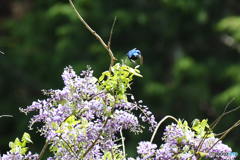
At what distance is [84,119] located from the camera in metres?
0.80

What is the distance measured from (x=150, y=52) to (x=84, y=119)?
13.1ft

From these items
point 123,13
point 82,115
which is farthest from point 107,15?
point 82,115

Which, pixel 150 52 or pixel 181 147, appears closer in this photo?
pixel 181 147

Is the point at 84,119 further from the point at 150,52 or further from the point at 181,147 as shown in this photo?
the point at 150,52

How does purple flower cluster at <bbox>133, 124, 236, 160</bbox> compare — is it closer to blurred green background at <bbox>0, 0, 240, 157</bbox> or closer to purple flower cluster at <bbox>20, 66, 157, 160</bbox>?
purple flower cluster at <bbox>20, 66, 157, 160</bbox>

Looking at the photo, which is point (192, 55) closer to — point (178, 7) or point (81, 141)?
point (178, 7)

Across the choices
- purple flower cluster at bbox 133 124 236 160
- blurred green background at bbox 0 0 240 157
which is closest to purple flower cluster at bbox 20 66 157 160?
purple flower cluster at bbox 133 124 236 160

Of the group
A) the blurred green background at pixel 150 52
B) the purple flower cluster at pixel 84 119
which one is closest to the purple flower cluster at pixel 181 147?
the purple flower cluster at pixel 84 119

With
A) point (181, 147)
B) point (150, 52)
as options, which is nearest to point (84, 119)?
point (181, 147)

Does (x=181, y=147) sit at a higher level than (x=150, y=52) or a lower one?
lower

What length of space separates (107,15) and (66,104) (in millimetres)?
4038

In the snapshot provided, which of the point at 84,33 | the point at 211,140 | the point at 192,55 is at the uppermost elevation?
the point at 84,33

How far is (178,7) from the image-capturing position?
4.39 meters

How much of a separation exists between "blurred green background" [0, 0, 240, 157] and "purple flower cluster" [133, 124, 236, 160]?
3049mm
